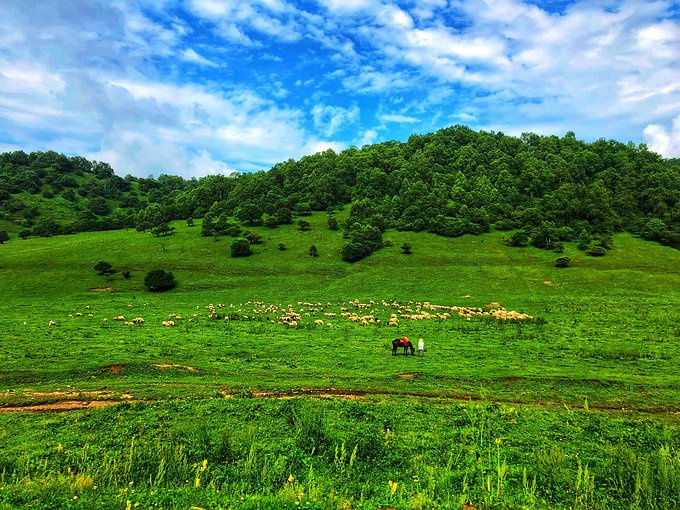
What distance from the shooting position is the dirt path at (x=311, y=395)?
18000 millimetres

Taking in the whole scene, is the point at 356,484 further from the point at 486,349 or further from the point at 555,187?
the point at 555,187

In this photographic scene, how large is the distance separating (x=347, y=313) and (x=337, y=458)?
40.2 meters

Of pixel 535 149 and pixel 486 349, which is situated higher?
pixel 535 149

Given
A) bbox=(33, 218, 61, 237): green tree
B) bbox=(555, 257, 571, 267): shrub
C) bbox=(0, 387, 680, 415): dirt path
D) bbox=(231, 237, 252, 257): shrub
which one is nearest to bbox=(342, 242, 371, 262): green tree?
bbox=(231, 237, 252, 257): shrub

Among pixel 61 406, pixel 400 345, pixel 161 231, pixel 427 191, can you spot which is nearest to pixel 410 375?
pixel 400 345

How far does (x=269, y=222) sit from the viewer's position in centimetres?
11638

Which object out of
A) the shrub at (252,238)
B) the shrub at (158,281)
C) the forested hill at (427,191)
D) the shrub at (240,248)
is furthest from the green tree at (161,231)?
the shrub at (158,281)

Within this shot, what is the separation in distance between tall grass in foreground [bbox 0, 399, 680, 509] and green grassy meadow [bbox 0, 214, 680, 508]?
0.26 feet

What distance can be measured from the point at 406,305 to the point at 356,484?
50175 millimetres

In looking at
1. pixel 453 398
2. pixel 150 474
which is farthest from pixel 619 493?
pixel 150 474

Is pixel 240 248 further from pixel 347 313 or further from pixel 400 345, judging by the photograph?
pixel 400 345

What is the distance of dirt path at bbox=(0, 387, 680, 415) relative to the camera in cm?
1800

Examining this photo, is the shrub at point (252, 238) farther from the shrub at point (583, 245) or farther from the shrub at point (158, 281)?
the shrub at point (583, 245)

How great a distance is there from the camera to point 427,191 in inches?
5354
